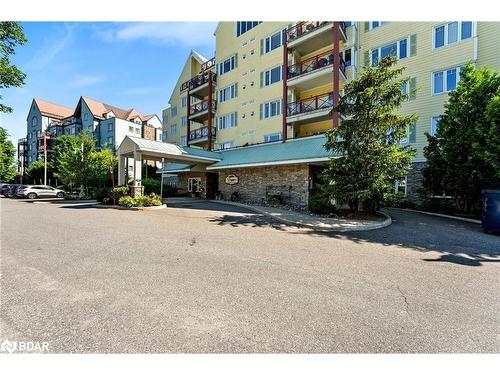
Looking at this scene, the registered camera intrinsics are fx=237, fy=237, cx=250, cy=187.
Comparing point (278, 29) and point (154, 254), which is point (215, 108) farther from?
point (154, 254)

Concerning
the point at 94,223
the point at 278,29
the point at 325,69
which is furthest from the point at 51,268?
the point at 278,29

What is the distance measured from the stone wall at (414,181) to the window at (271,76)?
1363 cm

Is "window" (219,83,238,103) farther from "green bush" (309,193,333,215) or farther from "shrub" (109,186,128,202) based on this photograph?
"green bush" (309,193,333,215)

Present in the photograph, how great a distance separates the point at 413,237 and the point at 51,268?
35.0ft

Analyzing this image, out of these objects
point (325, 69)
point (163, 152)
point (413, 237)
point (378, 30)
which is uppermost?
point (378, 30)

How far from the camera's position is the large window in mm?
16000

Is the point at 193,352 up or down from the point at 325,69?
down

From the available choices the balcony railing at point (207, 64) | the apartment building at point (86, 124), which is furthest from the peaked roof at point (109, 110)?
the balcony railing at point (207, 64)

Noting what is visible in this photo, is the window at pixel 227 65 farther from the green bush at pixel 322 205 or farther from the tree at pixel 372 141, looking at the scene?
the green bush at pixel 322 205

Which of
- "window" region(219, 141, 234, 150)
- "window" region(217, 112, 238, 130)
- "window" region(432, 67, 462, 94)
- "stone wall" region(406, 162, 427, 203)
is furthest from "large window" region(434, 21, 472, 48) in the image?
"window" region(219, 141, 234, 150)

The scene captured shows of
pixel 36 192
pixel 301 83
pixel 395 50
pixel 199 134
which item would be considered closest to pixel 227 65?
pixel 199 134

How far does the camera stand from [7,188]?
93.2ft

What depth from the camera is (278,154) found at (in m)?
17.3

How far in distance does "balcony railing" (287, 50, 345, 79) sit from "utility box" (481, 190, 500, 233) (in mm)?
13028
